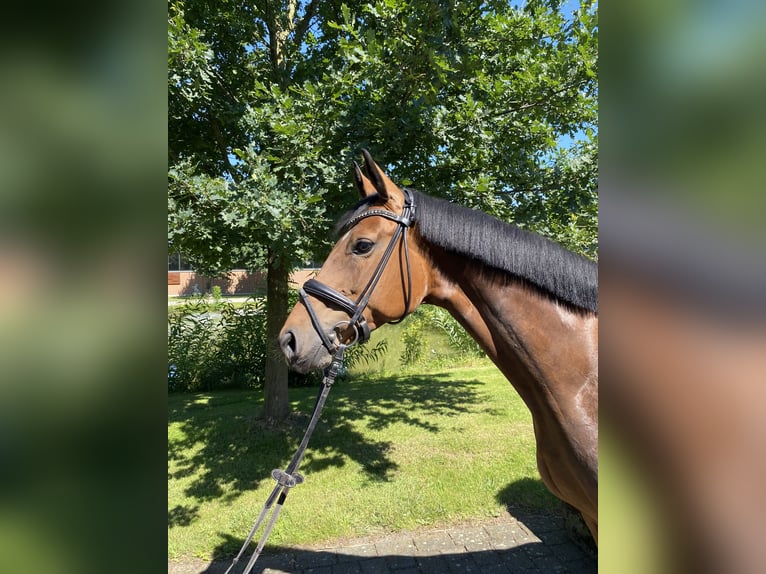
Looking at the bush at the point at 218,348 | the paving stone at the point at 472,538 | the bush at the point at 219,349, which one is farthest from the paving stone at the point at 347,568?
the bush at the point at 218,348

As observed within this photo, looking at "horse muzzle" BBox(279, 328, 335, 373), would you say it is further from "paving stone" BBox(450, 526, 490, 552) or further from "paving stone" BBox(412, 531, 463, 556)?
"paving stone" BBox(450, 526, 490, 552)

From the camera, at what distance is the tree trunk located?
563 centimetres

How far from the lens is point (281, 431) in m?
5.87

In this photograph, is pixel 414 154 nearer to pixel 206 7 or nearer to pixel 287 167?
pixel 287 167

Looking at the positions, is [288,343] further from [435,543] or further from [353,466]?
[353,466]

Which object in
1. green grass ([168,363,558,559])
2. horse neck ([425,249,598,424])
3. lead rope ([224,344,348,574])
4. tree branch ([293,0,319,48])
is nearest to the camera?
lead rope ([224,344,348,574])

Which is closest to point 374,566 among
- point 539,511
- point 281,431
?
point 539,511

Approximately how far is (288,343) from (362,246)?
56cm

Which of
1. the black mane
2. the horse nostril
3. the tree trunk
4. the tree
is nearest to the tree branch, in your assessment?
the tree

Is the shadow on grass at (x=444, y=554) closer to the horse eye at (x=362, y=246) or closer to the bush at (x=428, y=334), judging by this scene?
the horse eye at (x=362, y=246)
